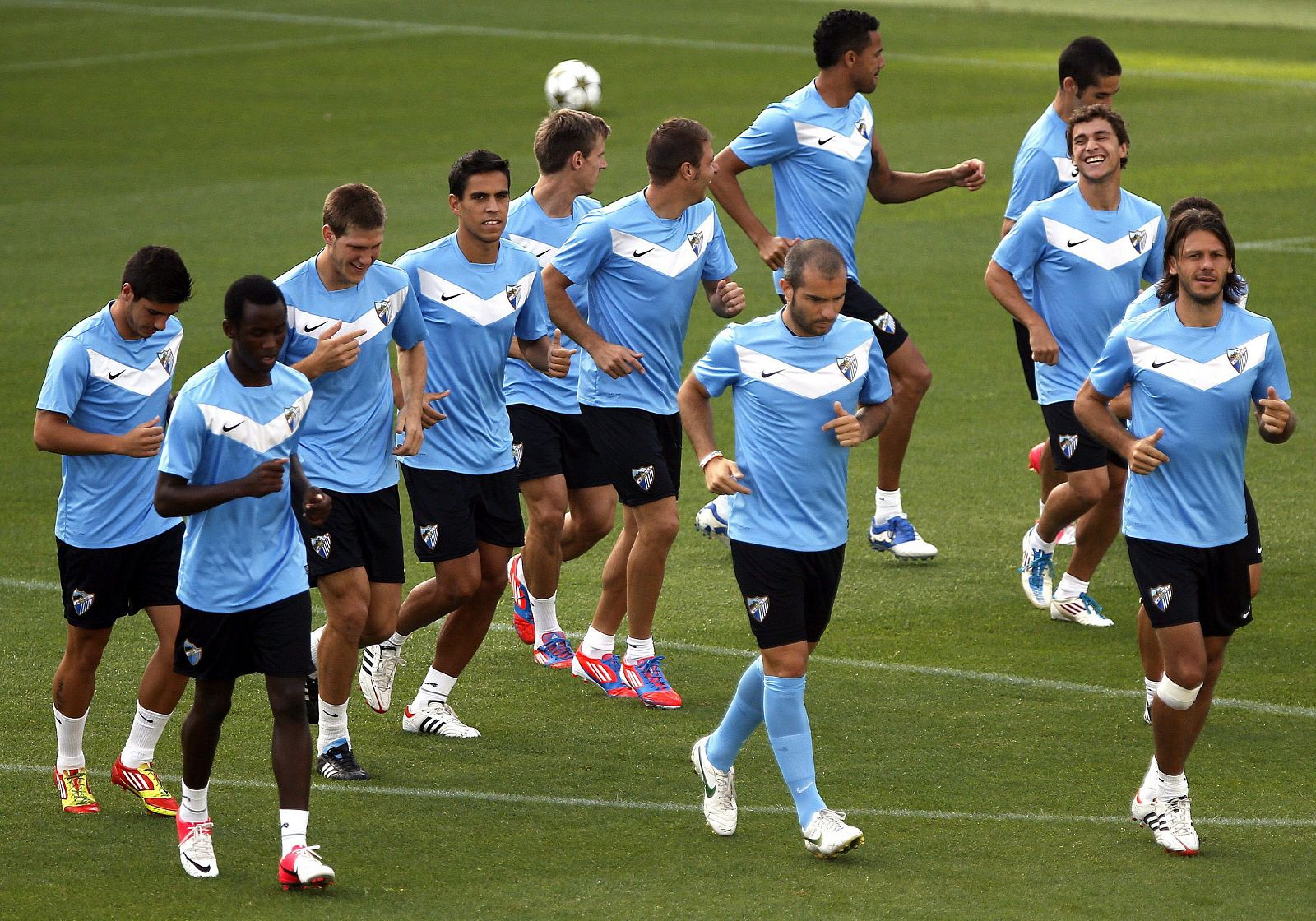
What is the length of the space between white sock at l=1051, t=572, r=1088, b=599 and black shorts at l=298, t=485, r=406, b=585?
3.44 meters

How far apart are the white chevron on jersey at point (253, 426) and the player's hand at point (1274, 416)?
125 inches

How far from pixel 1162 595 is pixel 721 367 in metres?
1.67

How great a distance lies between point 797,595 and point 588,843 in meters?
1.12

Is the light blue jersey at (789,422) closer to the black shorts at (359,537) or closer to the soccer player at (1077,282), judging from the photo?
the black shorts at (359,537)

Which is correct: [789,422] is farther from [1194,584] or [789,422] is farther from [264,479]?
[264,479]

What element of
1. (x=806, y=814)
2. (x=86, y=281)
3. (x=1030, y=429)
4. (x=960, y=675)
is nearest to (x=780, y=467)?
(x=806, y=814)

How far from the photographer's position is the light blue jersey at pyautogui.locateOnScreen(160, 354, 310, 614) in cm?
616

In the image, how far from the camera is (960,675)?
8586 millimetres

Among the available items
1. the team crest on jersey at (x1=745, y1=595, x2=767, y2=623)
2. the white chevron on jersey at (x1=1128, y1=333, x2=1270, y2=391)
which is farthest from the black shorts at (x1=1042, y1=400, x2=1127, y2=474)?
the team crest on jersey at (x1=745, y1=595, x2=767, y2=623)

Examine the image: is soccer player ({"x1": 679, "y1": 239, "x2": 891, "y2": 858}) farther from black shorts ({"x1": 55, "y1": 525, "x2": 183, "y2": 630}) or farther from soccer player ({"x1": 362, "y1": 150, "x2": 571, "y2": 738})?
black shorts ({"x1": 55, "y1": 525, "x2": 183, "y2": 630})

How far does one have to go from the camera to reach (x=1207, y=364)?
6543 mm

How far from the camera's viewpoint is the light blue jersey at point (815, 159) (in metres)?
10.1

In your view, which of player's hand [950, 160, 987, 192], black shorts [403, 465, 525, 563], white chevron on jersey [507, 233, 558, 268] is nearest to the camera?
black shorts [403, 465, 525, 563]

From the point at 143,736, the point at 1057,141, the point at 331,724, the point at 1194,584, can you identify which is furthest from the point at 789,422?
the point at 1057,141
